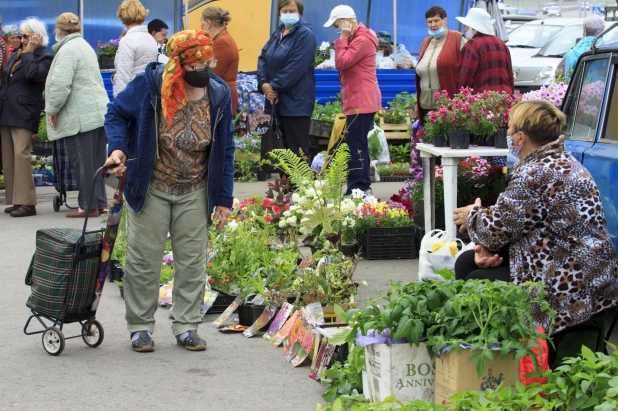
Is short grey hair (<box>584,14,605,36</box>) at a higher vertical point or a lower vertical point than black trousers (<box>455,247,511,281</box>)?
higher

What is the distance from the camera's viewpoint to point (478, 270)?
511 cm

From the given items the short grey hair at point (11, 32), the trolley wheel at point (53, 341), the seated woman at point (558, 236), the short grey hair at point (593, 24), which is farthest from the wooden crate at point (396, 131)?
the seated woman at point (558, 236)

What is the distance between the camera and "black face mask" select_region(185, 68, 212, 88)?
18.7 ft

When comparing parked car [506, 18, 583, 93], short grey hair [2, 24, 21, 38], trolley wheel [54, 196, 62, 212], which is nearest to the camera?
trolley wheel [54, 196, 62, 212]

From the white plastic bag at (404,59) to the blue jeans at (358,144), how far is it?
23.6ft

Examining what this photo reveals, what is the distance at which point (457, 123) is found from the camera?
794 cm

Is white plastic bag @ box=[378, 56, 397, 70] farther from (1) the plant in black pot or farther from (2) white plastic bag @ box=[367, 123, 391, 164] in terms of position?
(1) the plant in black pot

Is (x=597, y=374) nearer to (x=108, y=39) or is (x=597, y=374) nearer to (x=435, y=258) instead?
(x=435, y=258)

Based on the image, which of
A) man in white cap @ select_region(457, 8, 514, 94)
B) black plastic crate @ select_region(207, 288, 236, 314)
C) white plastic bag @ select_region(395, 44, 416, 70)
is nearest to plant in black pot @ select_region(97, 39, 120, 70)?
white plastic bag @ select_region(395, 44, 416, 70)

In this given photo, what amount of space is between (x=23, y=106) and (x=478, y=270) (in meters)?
7.16

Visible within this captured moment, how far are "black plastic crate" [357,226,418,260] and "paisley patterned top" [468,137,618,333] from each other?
3.77 metres

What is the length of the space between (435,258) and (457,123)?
2.12m

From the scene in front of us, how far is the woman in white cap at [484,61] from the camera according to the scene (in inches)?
353

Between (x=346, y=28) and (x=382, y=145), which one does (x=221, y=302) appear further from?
(x=382, y=145)
